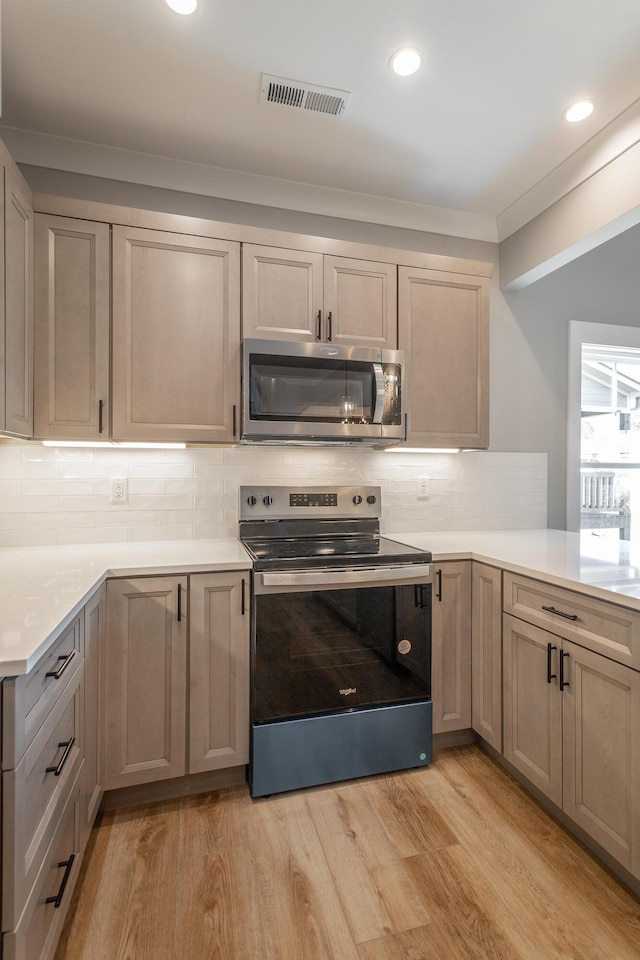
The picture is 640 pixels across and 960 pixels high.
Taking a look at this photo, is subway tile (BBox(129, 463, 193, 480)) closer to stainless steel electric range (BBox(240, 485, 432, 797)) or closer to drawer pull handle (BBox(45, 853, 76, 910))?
stainless steel electric range (BBox(240, 485, 432, 797))

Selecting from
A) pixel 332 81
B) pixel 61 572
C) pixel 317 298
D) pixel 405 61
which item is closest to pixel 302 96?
pixel 332 81

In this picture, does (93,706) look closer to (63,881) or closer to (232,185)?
(63,881)

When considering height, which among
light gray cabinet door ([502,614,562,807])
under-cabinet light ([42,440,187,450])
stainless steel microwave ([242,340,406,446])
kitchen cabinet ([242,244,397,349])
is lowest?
light gray cabinet door ([502,614,562,807])

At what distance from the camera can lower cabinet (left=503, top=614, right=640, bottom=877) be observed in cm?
141

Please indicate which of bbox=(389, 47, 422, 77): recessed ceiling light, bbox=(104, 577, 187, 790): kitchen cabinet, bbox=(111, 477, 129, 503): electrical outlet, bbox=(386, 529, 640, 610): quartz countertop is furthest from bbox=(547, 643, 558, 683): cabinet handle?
bbox=(389, 47, 422, 77): recessed ceiling light

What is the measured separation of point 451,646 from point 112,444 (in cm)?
173

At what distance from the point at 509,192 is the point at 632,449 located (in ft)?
5.67

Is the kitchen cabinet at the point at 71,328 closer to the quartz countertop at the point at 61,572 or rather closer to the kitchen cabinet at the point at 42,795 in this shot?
the quartz countertop at the point at 61,572

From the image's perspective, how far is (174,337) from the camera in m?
2.08

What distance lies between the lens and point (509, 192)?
99.1 inches

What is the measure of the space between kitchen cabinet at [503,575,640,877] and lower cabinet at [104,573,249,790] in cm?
105

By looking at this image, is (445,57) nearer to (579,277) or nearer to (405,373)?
(405,373)

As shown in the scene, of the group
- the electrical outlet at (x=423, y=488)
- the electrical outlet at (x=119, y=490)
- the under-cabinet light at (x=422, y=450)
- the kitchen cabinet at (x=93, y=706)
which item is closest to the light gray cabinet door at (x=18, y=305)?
the electrical outlet at (x=119, y=490)

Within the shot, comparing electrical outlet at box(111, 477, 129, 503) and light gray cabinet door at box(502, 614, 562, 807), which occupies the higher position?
electrical outlet at box(111, 477, 129, 503)
